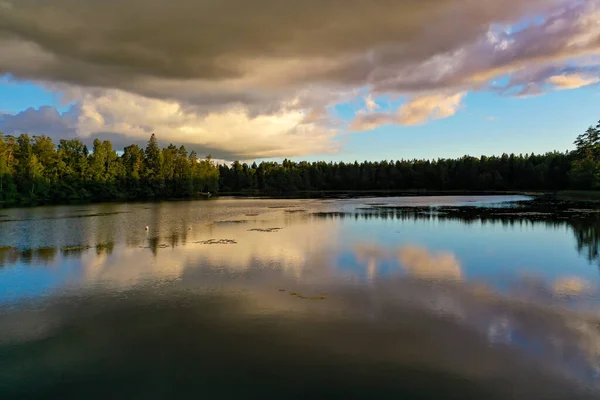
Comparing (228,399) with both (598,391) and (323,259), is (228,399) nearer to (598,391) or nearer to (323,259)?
(598,391)

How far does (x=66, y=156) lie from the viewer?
8856 centimetres

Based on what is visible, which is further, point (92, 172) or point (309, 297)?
point (92, 172)

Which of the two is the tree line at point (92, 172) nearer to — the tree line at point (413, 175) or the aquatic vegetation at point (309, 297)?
the tree line at point (413, 175)

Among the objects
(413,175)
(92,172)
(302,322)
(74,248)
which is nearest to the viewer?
(302,322)

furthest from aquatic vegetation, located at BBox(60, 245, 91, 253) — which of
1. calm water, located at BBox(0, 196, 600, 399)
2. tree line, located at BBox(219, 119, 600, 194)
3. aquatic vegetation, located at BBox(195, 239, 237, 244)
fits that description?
tree line, located at BBox(219, 119, 600, 194)

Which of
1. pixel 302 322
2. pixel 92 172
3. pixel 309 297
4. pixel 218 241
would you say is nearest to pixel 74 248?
pixel 218 241

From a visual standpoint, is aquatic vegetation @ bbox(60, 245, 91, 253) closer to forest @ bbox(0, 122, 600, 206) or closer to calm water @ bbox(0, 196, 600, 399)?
calm water @ bbox(0, 196, 600, 399)

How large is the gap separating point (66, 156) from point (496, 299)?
3829 inches

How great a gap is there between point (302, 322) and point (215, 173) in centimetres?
12159

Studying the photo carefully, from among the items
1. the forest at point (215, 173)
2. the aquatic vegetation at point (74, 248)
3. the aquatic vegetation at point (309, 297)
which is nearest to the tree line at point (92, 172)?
the forest at point (215, 173)

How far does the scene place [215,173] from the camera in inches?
5054

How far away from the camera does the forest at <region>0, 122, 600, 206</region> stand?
7531 centimetres

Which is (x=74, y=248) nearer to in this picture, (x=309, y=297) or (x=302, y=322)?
(x=309, y=297)

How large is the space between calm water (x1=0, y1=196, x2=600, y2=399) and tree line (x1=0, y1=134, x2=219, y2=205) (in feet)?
214
